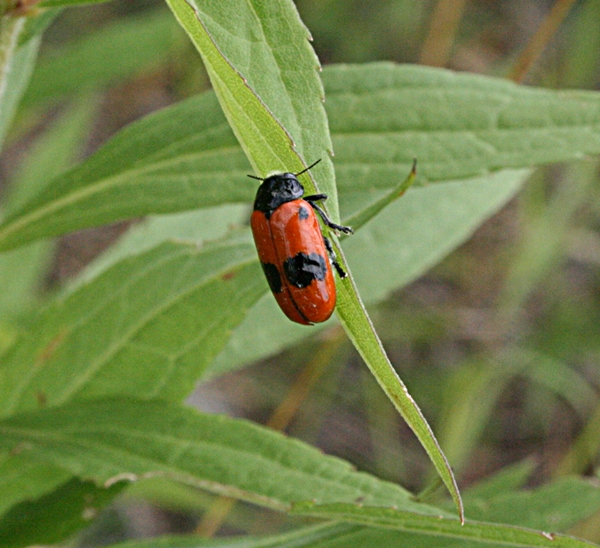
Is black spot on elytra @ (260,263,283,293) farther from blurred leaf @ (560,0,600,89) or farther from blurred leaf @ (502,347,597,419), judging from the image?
blurred leaf @ (560,0,600,89)

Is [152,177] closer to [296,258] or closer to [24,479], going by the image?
[296,258]

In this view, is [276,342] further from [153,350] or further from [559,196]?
[559,196]

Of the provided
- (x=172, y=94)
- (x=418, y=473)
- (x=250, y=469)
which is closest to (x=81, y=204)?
(x=250, y=469)

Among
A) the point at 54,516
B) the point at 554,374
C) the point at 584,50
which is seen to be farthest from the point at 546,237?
the point at 54,516

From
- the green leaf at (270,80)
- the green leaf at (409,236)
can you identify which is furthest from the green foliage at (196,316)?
the green leaf at (409,236)

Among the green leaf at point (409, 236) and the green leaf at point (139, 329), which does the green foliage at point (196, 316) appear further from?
the green leaf at point (409, 236)

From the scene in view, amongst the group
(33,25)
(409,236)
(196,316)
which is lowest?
(196,316)
